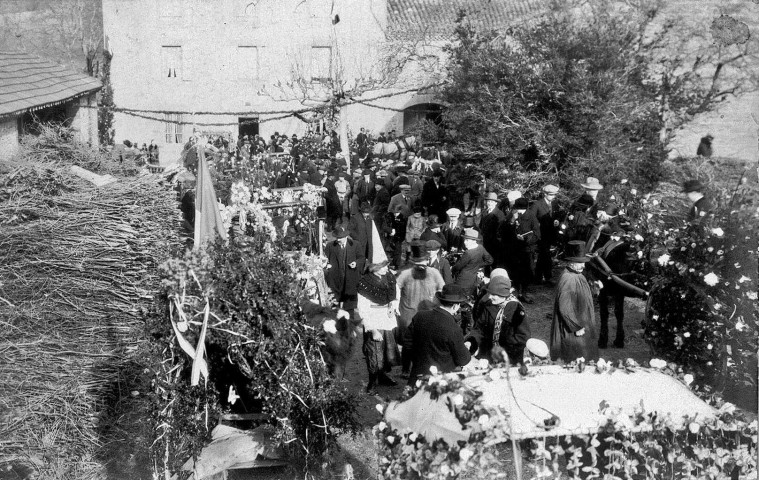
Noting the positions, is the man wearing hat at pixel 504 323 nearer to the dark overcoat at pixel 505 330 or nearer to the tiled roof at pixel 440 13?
the dark overcoat at pixel 505 330

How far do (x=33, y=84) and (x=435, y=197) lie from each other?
745cm

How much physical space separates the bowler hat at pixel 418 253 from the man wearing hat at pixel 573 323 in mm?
1554

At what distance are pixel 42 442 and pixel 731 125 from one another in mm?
22951

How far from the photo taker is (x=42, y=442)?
7461mm

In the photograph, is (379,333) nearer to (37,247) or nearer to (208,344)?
(208,344)

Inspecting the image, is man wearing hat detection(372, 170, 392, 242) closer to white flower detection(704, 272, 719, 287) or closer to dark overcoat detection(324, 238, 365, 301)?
dark overcoat detection(324, 238, 365, 301)

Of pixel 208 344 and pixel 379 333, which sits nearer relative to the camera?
pixel 208 344

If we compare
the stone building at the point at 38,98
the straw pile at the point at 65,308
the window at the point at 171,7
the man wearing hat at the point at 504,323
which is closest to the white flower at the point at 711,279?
the man wearing hat at the point at 504,323

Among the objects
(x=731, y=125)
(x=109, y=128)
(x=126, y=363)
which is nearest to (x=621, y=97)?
(x=126, y=363)

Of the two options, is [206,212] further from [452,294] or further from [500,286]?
[500,286]

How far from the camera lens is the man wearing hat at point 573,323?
27.5 ft

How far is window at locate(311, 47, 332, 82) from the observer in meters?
31.7

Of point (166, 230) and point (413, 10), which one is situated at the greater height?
point (413, 10)

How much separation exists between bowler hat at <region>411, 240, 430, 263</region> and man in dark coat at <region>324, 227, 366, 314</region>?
55.8 inches
